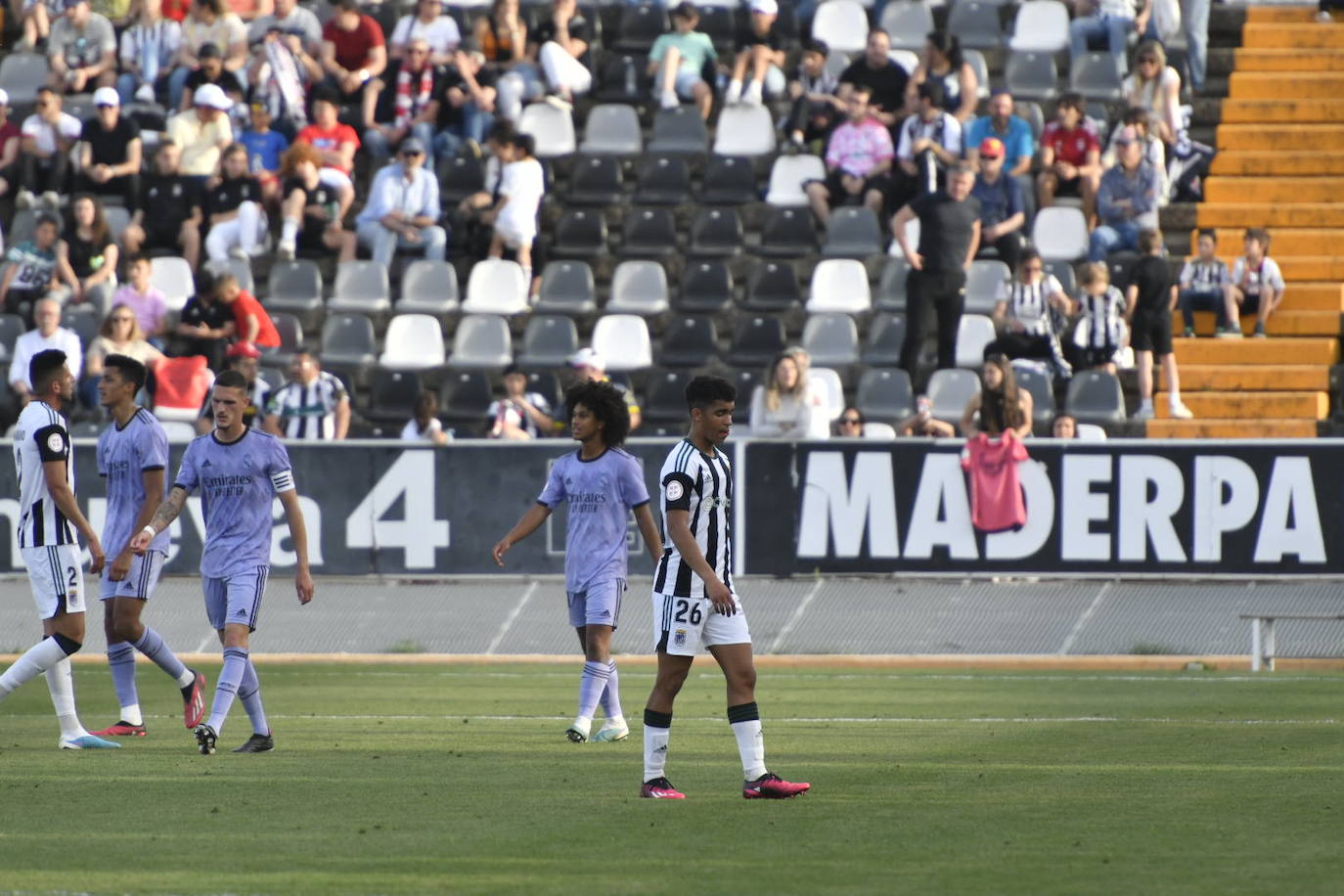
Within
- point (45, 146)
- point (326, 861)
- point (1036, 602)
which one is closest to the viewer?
point (326, 861)

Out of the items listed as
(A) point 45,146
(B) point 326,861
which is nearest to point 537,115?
(A) point 45,146

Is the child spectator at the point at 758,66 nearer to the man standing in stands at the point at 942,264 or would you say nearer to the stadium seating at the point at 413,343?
the man standing in stands at the point at 942,264

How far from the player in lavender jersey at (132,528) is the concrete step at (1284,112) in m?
16.4

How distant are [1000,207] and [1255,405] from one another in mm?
3358

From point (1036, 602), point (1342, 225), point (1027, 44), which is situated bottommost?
point (1036, 602)

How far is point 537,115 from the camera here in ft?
84.0

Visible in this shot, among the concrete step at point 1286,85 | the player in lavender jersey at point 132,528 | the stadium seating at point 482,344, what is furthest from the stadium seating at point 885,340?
the player in lavender jersey at point 132,528

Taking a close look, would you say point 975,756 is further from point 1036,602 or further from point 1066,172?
point 1066,172

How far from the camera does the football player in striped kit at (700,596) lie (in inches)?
375

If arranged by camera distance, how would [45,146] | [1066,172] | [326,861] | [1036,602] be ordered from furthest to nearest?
[45,146], [1066,172], [1036,602], [326,861]

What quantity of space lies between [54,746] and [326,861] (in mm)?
4745

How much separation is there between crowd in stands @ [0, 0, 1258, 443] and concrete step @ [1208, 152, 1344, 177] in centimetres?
113

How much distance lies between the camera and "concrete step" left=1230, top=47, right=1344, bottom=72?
25.9m

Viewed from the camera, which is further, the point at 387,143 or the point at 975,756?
the point at 387,143
